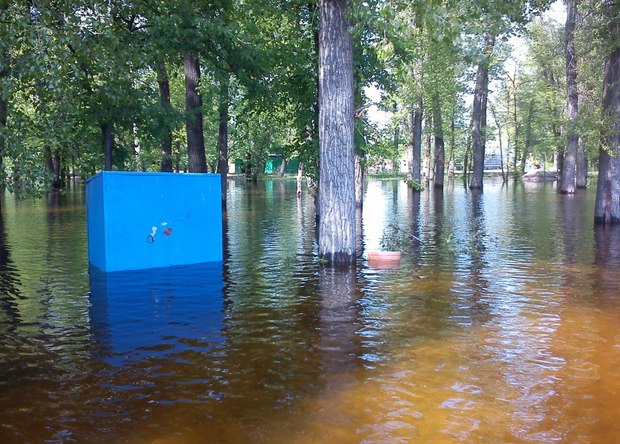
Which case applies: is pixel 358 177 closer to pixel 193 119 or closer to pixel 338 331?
pixel 193 119

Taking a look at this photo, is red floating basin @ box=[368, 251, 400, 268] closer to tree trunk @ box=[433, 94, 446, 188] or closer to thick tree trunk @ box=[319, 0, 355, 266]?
thick tree trunk @ box=[319, 0, 355, 266]

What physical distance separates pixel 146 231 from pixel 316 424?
7.88 meters

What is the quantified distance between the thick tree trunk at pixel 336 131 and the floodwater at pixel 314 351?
34.8 inches

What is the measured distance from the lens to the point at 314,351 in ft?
20.7

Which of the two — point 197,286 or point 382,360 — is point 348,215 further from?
point 382,360

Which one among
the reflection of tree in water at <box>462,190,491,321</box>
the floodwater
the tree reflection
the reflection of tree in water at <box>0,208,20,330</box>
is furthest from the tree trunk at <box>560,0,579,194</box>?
the reflection of tree in water at <box>0,208,20,330</box>

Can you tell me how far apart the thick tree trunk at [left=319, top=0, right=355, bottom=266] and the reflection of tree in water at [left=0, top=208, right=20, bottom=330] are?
5902 mm

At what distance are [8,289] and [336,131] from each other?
267 inches

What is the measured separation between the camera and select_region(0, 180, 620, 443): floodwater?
453 centimetres

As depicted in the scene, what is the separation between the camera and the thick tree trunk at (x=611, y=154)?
56.0ft

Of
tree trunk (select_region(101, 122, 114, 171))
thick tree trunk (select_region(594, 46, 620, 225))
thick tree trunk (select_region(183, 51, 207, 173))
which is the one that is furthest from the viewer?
thick tree trunk (select_region(183, 51, 207, 173))

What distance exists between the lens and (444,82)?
3553cm

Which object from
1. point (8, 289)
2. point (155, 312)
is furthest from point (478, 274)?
point (8, 289)

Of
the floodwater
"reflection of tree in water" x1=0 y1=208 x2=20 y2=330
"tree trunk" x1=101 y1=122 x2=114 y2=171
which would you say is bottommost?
the floodwater
